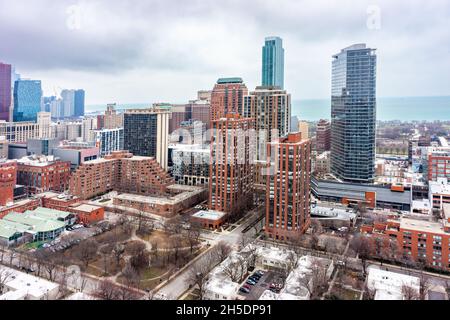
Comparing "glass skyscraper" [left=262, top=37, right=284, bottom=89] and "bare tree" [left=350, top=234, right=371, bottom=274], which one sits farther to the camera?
"glass skyscraper" [left=262, top=37, right=284, bottom=89]

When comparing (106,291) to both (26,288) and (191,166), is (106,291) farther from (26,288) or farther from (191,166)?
(191,166)

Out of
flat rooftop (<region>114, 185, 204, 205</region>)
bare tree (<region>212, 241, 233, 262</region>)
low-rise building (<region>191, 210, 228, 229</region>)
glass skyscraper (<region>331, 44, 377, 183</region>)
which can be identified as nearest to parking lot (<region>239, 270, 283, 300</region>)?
bare tree (<region>212, 241, 233, 262</region>)

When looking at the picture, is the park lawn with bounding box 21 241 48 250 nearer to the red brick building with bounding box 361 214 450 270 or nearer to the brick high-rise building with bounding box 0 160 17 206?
the brick high-rise building with bounding box 0 160 17 206

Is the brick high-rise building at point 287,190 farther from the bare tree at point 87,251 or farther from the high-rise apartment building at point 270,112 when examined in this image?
the high-rise apartment building at point 270,112

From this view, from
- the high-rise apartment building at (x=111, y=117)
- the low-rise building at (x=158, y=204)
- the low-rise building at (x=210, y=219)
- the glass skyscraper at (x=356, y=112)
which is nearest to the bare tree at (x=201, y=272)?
the low-rise building at (x=210, y=219)

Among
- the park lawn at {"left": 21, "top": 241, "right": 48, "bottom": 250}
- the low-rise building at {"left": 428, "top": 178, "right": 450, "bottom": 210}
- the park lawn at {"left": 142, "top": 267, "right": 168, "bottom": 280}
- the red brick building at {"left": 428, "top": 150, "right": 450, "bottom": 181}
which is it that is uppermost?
the red brick building at {"left": 428, "top": 150, "right": 450, "bottom": 181}

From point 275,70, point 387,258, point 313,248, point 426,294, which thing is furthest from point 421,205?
point 275,70
